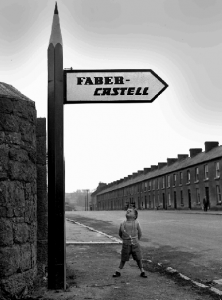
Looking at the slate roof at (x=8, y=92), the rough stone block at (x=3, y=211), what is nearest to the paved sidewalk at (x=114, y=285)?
the rough stone block at (x=3, y=211)

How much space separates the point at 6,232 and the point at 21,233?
27 centimetres

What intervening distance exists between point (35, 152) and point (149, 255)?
5477mm

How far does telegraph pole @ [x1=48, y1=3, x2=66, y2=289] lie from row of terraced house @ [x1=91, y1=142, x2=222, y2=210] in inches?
1381

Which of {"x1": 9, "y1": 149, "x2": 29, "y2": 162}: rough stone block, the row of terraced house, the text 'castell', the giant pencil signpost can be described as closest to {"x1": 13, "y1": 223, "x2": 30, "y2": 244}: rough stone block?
{"x1": 9, "y1": 149, "x2": 29, "y2": 162}: rough stone block

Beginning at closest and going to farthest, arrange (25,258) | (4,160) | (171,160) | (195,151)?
1. (4,160)
2. (25,258)
3. (195,151)
4. (171,160)

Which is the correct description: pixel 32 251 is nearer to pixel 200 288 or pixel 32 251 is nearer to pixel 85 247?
pixel 200 288

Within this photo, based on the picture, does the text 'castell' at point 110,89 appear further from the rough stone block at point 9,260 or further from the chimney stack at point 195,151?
the chimney stack at point 195,151

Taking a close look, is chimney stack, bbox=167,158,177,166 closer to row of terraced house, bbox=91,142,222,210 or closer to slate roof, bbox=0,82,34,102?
row of terraced house, bbox=91,142,222,210

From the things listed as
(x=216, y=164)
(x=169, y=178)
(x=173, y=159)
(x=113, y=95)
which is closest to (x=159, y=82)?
(x=113, y=95)

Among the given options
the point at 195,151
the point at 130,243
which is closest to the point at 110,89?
the point at 130,243

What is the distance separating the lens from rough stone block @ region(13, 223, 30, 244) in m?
4.89

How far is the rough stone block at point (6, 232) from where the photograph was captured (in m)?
4.73

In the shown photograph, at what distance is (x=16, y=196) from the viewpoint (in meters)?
4.97

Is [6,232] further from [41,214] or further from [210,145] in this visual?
[210,145]
